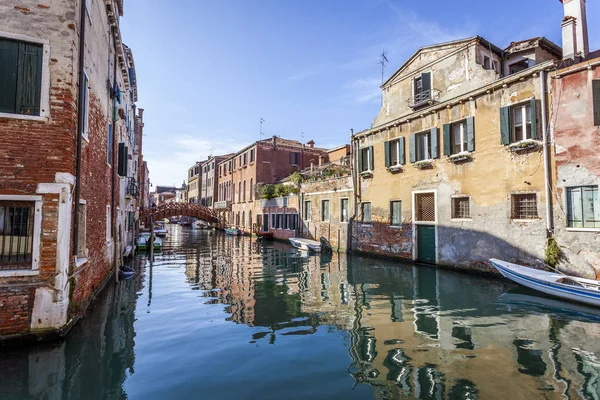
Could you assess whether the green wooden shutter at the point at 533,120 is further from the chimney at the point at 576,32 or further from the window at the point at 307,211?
the window at the point at 307,211

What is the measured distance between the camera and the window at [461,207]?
39.7ft

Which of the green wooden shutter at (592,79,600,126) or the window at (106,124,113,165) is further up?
the green wooden shutter at (592,79,600,126)

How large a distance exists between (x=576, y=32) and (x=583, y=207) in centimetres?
565

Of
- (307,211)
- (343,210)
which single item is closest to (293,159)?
(307,211)

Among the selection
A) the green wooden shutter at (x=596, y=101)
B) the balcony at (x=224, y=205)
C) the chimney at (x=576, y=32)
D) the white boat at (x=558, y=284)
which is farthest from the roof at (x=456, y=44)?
the balcony at (x=224, y=205)

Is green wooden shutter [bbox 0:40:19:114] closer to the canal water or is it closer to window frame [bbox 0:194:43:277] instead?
window frame [bbox 0:194:43:277]

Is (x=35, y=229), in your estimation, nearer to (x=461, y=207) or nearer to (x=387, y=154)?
(x=461, y=207)

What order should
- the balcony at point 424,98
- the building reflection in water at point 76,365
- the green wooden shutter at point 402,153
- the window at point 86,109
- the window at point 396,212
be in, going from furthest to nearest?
1. the window at point 396,212
2. the green wooden shutter at point 402,153
3. the balcony at point 424,98
4. the window at point 86,109
5. the building reflection in water at point 76,365

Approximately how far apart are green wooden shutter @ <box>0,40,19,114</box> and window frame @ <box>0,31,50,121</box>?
0.37 ft

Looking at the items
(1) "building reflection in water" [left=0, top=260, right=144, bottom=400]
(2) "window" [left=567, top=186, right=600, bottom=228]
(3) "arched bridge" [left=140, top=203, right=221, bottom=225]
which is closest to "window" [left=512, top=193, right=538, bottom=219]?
(2) "window" [left=567, top=186, right=600, bottom=228]

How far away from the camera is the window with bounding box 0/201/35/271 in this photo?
5.06m

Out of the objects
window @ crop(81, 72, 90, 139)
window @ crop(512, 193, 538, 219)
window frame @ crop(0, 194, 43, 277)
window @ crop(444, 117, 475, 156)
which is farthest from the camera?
window @ crop(444, 117, 475, 156)

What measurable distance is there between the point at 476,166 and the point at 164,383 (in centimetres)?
1139

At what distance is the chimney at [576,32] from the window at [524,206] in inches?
174
